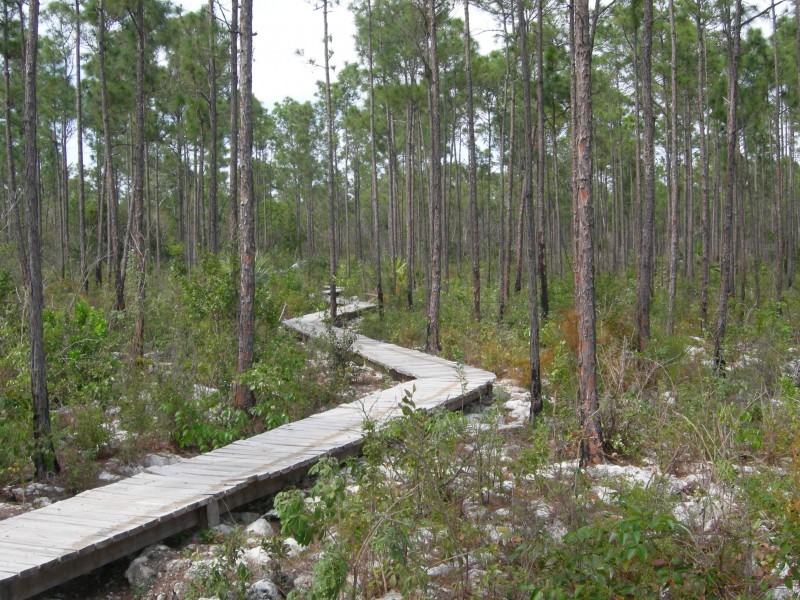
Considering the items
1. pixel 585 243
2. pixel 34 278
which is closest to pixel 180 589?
pixel 34 278

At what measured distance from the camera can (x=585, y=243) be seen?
6230 millimetres

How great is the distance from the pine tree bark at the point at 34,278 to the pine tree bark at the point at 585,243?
4585 millimetres

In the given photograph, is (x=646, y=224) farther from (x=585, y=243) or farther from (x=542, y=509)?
(x=542, y=509)

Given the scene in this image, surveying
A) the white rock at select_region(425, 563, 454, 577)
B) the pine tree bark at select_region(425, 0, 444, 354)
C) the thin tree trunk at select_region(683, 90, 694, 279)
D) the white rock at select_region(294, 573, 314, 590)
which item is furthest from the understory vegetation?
the thin tree trunk at select_region(683, 90, 694, 279)

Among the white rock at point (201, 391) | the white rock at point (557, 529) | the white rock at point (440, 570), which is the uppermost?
the white rock at point (201, 391)

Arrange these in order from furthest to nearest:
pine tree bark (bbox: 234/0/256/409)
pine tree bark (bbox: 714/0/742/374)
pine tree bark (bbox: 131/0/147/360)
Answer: pine tree bark (bbox: 131/0/147/360) < pine tree bark (bbox: 714/0/742/374) < pine tree bark (bbox: 234/0/256/409)

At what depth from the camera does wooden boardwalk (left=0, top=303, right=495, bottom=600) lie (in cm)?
427

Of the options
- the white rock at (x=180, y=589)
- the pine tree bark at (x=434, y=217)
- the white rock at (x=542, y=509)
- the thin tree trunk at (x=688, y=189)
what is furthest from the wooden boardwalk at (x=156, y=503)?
the thin tree trunk at (x=688, y=189)

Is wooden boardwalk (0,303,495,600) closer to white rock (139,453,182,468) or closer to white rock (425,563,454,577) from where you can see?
white rock (139,453,182,468)

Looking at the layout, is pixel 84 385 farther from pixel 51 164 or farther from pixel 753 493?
pixel 51 164

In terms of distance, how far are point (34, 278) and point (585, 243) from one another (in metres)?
4.66

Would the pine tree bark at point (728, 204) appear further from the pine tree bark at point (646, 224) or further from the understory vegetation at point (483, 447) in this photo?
the pine tree bark at point (646, 224)

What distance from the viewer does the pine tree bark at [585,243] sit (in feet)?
20.5

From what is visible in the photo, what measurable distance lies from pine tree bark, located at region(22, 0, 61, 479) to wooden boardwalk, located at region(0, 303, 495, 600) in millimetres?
903
